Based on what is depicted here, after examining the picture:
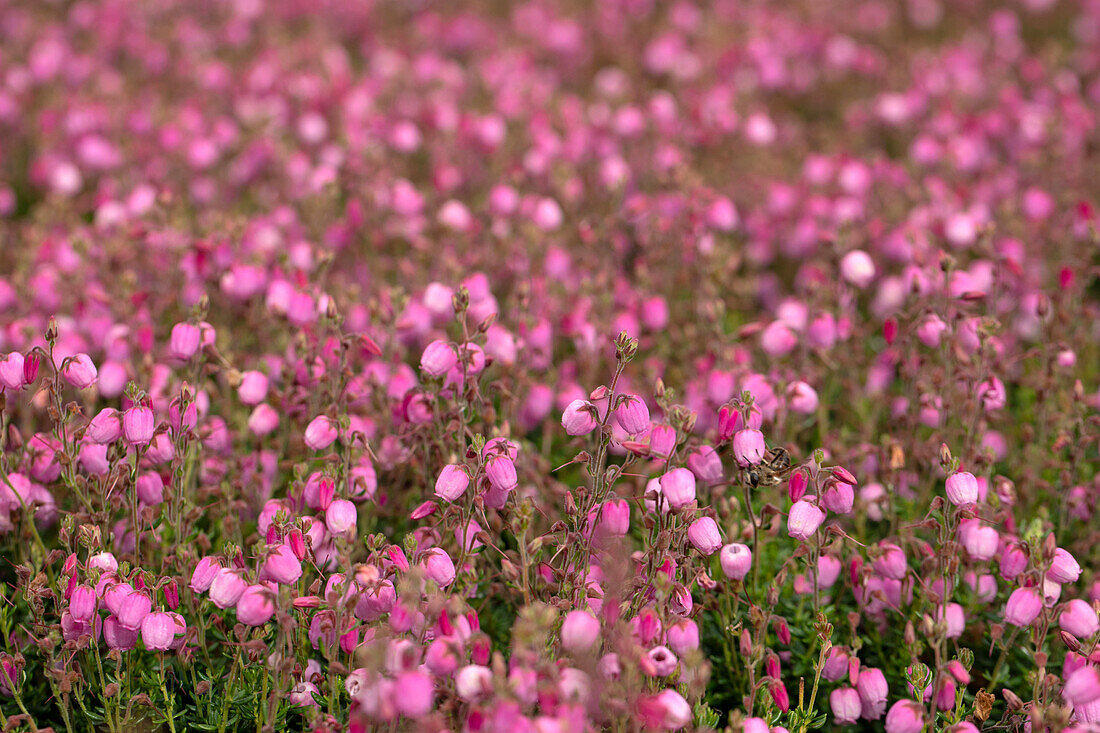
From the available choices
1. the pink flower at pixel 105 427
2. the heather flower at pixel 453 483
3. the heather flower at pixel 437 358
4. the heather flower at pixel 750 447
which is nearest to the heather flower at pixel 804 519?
the heather flower at pixel 750 447

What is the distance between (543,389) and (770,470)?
1.13m

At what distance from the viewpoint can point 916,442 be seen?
337 centimetres

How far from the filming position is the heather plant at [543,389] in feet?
8.09

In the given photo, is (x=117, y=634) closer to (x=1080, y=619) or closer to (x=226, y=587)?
(x=226, y=587)

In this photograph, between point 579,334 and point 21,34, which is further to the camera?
point 21,34

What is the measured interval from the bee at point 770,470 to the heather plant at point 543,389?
10 mm

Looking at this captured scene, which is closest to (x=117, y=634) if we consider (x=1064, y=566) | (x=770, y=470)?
(x=770, y=470)

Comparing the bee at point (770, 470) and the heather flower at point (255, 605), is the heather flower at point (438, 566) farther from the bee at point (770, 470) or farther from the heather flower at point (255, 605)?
the bee at point (770, 470)

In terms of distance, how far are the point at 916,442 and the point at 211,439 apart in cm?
229

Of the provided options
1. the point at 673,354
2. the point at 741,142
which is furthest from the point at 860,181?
the point at 673,354

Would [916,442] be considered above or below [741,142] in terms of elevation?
above

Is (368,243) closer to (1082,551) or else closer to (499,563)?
(499,563)

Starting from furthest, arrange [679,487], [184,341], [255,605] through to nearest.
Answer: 1. [184,341]
2. [679,487]
3. [255,605]

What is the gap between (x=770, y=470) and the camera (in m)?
2.59
